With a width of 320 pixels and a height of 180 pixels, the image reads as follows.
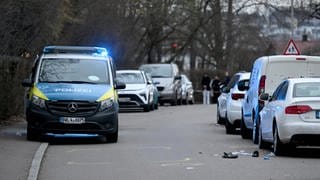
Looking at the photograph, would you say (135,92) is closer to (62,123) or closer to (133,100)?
(133,100)

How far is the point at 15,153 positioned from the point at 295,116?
17.1 feet

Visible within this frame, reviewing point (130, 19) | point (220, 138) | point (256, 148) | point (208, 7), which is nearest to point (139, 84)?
point (130, 19)

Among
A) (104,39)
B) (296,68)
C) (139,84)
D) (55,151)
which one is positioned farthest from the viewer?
(104,39)

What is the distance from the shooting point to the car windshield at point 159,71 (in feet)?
141

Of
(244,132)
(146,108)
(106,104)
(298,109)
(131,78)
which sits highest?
(298,109)

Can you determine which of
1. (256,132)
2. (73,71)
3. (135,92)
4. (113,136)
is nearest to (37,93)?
(73,71)

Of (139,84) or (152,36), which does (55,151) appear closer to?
(139,84)

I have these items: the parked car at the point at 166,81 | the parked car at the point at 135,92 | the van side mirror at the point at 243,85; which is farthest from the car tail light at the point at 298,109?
the parked car at the point at 166,81

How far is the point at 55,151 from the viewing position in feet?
56.9

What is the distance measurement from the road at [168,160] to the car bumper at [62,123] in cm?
33

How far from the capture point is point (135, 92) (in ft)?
115

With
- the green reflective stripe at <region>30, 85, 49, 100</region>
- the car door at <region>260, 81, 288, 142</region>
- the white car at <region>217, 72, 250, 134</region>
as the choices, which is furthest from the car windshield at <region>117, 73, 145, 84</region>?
the car door at <region>260, 81, 288, 142</region>

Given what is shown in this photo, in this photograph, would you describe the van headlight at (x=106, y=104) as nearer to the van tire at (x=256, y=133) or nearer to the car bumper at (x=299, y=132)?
the van tire at (x=256, y=133)

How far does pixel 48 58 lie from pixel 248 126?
16.5 ft
